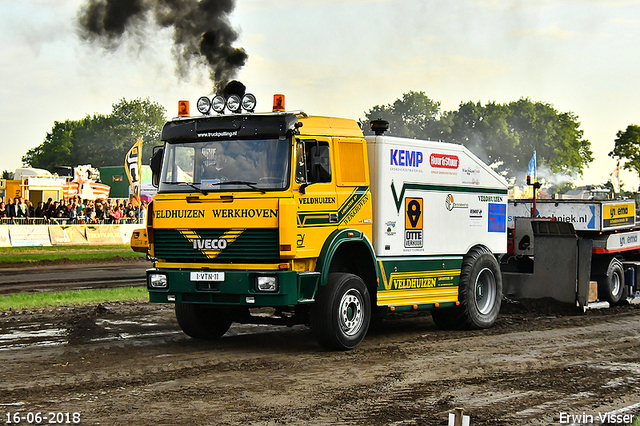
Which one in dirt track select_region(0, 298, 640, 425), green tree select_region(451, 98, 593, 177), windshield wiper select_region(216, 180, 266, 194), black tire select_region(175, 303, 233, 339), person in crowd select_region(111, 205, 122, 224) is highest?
green tree select_region(451, 98, 593, 177)

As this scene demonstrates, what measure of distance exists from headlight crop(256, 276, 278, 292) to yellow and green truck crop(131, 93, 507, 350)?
0.5 inches

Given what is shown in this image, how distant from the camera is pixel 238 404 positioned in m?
7.12

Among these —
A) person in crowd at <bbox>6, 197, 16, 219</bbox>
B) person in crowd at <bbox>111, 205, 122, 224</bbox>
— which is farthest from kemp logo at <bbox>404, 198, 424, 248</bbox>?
person in crowd at <bbox>111, 205, 122, 224</bbox>

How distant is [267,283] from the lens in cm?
950

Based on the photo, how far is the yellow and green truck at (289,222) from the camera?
9617 mm

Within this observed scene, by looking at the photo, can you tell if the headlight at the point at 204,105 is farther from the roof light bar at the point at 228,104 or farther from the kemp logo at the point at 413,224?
the kemp logo at the point at 413,224

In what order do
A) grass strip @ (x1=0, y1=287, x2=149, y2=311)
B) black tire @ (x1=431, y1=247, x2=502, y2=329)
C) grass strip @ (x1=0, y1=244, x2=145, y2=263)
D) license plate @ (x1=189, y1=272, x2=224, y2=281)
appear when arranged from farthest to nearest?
grass strip @ (x1=0, y1=244, x2=145, y2=263)
grass strip @ (x1=0, y1=287, x2=149, y2=311)
black tire @ (x1=431, y1=247, x2=502, y2=329)
license plate @ (x1=189, y1=272, x2=224, y2=281)

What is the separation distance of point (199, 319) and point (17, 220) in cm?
2119

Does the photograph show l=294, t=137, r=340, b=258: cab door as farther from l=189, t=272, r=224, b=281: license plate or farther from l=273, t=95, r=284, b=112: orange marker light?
l=189, t=272, r=224, b=281: license plate

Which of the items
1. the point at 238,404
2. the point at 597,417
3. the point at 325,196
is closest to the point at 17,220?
the point at 325,196

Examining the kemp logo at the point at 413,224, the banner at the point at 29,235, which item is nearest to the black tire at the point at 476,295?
the kemp logo at the point at 413,224

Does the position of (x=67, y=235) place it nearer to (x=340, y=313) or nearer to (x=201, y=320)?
(x=201, y=320)

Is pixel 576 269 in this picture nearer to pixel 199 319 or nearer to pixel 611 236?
pixel 611 236

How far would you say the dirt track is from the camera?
6.87 meters
